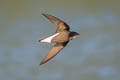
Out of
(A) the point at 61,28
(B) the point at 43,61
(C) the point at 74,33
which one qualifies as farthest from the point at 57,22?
(B) the point at 43,61

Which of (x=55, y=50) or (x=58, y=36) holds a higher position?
(x=58, y=36)

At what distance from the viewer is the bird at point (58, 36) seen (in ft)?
22.6

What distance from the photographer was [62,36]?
7145mm

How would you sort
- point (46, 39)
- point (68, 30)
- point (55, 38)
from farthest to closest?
point (68, 30)
point (55, 38)
point (46, 39)

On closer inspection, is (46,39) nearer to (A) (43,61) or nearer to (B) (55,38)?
(B) (55,38)

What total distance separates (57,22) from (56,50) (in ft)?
3.19

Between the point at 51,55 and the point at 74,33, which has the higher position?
the point at 74,33

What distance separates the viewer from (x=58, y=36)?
7180mm

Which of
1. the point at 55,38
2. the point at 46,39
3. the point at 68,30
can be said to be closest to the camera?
the point at 46,39

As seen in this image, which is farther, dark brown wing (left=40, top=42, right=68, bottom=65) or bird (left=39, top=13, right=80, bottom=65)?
dark brown wing (left=40, top=42, right=68, bottom=65)

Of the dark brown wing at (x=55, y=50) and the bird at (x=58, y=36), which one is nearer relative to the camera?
the bird at (x=58, y=36)

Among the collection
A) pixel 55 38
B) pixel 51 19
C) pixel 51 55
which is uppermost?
pixel 51 19

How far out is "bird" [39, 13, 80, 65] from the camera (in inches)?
271

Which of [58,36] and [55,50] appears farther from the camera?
[55,50]
